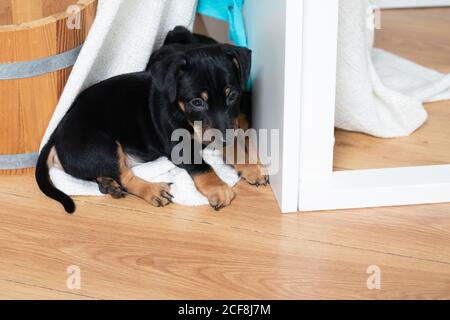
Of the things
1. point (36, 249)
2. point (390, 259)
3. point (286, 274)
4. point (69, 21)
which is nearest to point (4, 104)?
point (69, 21)

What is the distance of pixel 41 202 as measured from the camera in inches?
83.0

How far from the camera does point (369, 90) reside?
2.29 meters

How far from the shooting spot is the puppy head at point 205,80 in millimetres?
1967

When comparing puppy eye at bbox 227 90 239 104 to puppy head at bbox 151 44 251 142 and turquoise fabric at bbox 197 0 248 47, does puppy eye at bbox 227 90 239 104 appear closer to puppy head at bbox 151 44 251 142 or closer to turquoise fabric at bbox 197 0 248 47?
puppy head at bbox 151 44 251 142

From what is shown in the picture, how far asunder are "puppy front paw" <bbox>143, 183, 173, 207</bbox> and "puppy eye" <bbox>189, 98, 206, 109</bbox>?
0.91ft

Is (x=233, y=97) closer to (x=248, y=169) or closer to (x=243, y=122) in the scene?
(x=248, y=169)

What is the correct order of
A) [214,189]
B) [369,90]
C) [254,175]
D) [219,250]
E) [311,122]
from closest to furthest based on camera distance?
1. [219,250]
2. [311,122]
3. [214,189]
4. [254,175]
5. [369,90]

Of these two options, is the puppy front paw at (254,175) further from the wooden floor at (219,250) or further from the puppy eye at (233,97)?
the puppy eye at (233,97)

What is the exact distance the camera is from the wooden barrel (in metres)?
2.09

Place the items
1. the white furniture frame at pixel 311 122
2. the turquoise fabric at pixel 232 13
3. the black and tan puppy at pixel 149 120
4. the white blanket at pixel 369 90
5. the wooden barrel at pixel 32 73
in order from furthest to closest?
1. the turquoise fabric at pixel 232 13
2. the white blanket at pixel 369 90
3. the wooden barrel at pixel 32 73
4. the black and tan puppy at pixel 149 120
5. the white furniture frame at pixel 311 122

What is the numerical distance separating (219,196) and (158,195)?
0.18m

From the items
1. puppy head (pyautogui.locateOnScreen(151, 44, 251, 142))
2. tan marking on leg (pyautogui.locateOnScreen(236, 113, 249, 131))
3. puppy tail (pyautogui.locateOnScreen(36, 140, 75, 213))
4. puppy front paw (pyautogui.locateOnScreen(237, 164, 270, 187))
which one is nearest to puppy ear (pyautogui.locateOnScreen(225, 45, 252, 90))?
puppy head (pyautogui.locateOnScreen(151, 44, 251, 142))

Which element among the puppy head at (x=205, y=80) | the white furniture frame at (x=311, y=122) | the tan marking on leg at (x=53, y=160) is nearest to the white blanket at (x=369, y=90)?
the white furniture frame at (x=311, y=122)

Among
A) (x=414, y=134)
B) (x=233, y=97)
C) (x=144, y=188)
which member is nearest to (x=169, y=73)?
(x=233, y=97)
